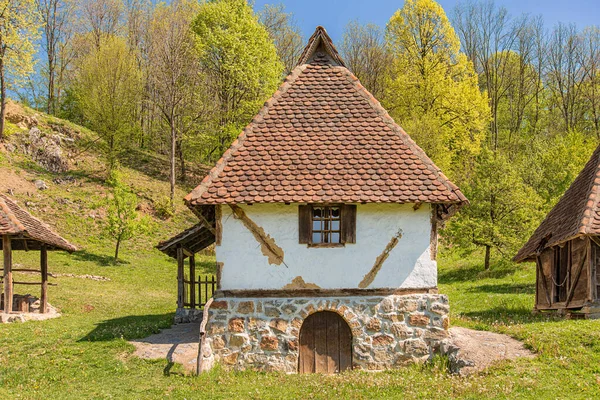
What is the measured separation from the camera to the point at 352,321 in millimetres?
12000

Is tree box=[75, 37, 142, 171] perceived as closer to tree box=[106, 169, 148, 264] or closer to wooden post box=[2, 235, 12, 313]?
tree box=[106, 169, 148, 264]

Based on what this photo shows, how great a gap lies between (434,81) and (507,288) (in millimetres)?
15644

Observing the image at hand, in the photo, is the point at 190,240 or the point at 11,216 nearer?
the point at 11,216

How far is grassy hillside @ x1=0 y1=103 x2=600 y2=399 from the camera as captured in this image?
9.95 metres

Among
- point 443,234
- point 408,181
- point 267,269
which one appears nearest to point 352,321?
point 267,269

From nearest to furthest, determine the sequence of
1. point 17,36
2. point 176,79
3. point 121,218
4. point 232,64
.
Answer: point 121,218
point 17,36
point 176,79
point 232,64

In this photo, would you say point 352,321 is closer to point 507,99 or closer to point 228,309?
point 228,309

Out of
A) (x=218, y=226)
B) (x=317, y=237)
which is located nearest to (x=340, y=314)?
(x=317, y=237)

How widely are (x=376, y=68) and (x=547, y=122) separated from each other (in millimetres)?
15843

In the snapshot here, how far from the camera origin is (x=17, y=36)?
28328 millimetres

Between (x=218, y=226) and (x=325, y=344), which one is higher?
(x=218, y=226)

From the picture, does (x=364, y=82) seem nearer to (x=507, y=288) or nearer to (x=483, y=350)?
(x=507, y=288)

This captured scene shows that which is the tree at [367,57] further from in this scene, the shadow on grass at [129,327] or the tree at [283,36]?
the shadow on grass at [129,327]

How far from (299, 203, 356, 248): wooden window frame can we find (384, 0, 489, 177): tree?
2148 centimetres
